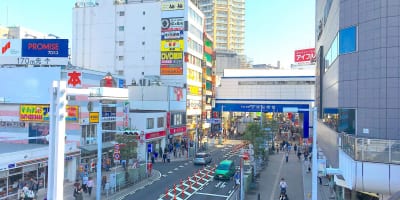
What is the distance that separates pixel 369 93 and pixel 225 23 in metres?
130

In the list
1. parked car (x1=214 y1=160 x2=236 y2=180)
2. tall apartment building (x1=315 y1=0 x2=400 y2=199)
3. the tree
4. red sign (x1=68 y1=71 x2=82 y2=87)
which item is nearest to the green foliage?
red sign (x1=68 y1=71 x2=82 y2=87)

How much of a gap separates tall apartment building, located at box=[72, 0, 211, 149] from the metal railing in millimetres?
46705

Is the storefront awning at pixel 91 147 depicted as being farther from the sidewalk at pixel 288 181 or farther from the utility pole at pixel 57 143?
the utility pole at pixel 57 143

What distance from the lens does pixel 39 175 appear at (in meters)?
27.6

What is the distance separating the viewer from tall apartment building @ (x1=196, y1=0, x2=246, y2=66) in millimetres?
143750

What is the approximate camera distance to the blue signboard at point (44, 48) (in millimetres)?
35312

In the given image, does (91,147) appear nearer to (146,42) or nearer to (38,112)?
(38,112)

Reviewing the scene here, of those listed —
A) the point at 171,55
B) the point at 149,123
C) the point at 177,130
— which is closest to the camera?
the point at 149,123

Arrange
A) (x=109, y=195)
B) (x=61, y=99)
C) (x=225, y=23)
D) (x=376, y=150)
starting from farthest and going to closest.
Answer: (x=225, y=23)
(x=109, y=195)
(x=376, y=150)
(x=61, y=99)

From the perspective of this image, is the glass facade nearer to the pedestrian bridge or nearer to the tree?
the tree

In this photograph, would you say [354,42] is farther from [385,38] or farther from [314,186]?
[314,186]

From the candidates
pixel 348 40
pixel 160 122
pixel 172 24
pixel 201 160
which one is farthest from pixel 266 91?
pixel 348 40

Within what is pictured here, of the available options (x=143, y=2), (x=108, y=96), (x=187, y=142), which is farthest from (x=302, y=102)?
(x=108, y=96)

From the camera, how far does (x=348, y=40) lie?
837 inches
